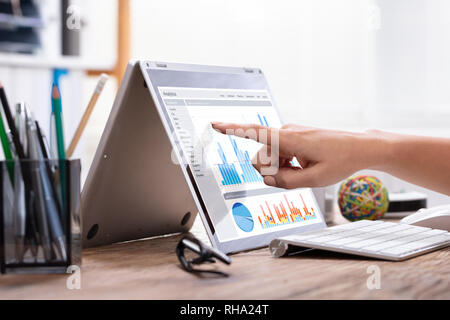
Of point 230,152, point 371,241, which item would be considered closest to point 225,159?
point 230,152

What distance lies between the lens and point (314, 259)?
747mm

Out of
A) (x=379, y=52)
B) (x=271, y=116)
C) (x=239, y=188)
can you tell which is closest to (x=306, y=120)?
(x=379, y=52)

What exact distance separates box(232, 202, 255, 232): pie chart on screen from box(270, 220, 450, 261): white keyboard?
6 cm

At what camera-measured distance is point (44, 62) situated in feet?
6.93

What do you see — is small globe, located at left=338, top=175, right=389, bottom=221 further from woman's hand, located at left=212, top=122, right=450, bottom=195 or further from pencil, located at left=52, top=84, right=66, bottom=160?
pencil, located at left=52, top=84, right=66, bottom=160

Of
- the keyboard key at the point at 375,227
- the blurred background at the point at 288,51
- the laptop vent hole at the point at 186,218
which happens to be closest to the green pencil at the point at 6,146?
the laptop vent hole at the point at 186,218

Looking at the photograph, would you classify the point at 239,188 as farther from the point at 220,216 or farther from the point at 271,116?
Result: the point at 271,116

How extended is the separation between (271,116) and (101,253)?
371 mm

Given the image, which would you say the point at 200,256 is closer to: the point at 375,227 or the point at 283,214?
the point at 283,214

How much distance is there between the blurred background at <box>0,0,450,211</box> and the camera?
2.11m

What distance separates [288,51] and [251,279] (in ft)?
5.63

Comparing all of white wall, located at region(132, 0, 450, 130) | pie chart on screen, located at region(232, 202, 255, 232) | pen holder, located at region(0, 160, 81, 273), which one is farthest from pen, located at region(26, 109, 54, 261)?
white wall, located at region(132, 0, 450, 130)
